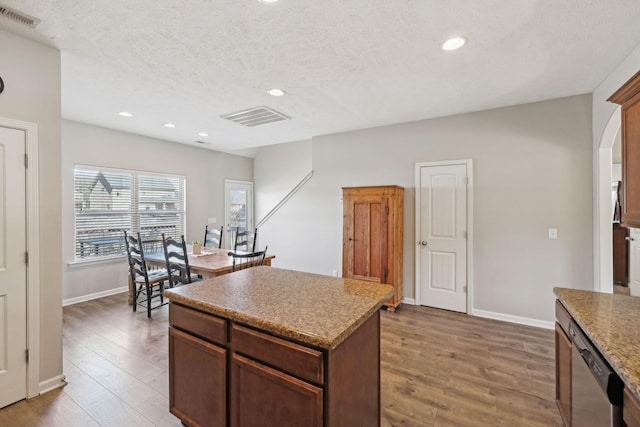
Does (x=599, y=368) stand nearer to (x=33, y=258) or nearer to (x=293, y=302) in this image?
(x=293, y=302)

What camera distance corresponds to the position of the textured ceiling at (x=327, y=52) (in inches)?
72.7

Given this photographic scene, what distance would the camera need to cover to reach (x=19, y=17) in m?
1.90

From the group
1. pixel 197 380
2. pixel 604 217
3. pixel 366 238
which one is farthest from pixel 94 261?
pixel 604 217

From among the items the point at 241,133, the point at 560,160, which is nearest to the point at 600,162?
the point at 560,160

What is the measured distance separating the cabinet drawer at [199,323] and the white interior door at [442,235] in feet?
10.6

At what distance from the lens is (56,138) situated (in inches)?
89.1

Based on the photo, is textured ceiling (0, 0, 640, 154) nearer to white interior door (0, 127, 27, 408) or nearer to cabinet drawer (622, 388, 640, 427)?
white interior door (0, 127, 27, 408)

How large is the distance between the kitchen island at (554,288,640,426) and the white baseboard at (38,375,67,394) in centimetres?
340

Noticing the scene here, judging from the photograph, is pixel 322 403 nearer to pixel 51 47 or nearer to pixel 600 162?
pixel 51 47

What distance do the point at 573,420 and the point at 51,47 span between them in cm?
419

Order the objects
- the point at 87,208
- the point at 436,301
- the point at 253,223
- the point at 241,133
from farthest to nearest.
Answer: the point at 253,223 → the point at 241,133 → the point at 87,208 → the point at 436,301

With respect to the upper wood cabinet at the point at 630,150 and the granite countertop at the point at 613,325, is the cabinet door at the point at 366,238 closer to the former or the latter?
the granite countertop at the point at 613,325

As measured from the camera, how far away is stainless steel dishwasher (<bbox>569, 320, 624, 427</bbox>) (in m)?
1.08

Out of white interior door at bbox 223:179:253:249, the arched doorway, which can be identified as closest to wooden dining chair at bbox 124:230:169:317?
white interior door at bbox 223:179:253:249
